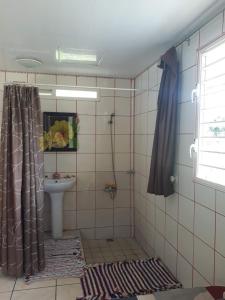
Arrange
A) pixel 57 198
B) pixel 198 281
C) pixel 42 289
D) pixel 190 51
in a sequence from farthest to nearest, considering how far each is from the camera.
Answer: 1. pixel 57 198
2. pixel 42 289
3. pixel 190 51
4. pixel 198 281

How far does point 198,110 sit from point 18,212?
1.85 meters

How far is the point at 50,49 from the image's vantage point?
8.41 ft

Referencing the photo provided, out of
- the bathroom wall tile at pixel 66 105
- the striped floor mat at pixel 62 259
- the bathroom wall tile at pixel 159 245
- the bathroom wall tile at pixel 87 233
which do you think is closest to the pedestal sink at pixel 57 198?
the striped floor mat at pixel 62 259

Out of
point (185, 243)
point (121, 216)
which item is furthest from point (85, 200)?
point (185, 243)

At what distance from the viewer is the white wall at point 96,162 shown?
355 cm

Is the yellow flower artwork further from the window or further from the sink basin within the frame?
the window

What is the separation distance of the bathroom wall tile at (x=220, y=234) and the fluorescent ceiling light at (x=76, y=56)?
1.91 m

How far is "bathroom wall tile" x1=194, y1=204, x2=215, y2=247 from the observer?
6.09ft

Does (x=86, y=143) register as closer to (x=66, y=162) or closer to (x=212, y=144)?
(x=66, y=162)

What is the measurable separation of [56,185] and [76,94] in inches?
48.0

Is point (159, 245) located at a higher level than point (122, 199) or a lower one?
lower

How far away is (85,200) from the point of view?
12.0 feet

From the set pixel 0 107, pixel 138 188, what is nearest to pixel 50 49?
pixel 0 107

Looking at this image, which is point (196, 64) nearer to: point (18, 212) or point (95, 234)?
point (18, 212)
